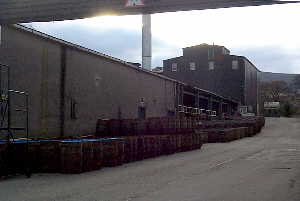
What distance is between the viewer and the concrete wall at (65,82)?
19438 millimetres

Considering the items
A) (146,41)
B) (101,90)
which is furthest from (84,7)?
(146,41)

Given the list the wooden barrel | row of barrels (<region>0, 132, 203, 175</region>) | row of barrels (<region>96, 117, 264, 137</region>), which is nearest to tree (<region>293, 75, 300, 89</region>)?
row of barrels (<region>96, 117, 264, 137</region>)

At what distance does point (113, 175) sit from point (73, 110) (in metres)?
11.1

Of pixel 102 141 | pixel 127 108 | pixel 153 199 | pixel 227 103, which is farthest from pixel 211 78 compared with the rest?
pixel 153 199

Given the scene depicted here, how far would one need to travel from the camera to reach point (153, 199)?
8.68 meters

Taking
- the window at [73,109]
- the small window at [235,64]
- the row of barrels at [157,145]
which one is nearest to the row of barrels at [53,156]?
the row of barrels at [157,145]

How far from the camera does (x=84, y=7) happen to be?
512 inches

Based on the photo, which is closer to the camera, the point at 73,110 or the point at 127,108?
the point at 73,110

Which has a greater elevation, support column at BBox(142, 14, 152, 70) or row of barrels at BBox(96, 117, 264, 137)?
support column at BBox(142, 14, 152, 70)

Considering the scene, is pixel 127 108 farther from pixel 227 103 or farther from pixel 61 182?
pixel 227 103

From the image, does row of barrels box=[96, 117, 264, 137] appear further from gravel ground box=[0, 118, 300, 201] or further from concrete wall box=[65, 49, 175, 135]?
gravel ground box=[0, 118, 300, 201]

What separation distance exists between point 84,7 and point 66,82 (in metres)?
10.3

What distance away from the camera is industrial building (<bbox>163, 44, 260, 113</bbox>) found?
73.1 m

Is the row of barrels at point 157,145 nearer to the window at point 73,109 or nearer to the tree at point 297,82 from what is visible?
the window at point 73,109
